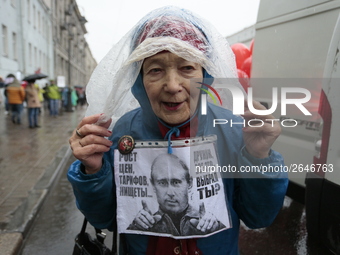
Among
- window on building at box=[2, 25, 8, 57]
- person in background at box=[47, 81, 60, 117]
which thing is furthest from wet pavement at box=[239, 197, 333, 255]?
window on building at box=[2, 25, 8, 57]

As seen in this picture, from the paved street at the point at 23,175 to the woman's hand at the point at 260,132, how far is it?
256 centimetres

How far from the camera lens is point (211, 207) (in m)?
1.30

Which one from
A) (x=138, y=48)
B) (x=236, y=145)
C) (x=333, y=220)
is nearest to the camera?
(x=138, y=48)

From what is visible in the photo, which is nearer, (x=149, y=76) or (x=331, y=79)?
(x=149, y=76)

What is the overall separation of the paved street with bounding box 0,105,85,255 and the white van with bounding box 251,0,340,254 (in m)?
2.69

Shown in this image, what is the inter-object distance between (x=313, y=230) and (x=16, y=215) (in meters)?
3.04

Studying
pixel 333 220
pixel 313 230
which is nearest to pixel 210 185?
Result: pixel 333 220

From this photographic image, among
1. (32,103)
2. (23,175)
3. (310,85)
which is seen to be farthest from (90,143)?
(32,103)

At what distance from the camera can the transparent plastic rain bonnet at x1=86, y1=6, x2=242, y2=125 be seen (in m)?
1.22

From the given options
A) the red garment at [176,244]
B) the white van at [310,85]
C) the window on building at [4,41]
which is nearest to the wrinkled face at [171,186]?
the red garment at [176,244]

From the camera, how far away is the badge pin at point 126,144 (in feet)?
4.35

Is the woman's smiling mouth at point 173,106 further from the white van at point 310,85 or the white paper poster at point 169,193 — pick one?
the white van at point 310,85

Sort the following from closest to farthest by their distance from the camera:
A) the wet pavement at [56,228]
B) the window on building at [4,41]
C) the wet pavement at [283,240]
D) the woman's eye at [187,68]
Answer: the woman's eye at [187,68]
the wet pavement at [283,240]
the wet pavement at [56,228]
the window on building at [4,41]

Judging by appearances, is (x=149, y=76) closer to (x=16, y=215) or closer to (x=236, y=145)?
(x=236, y=145)
